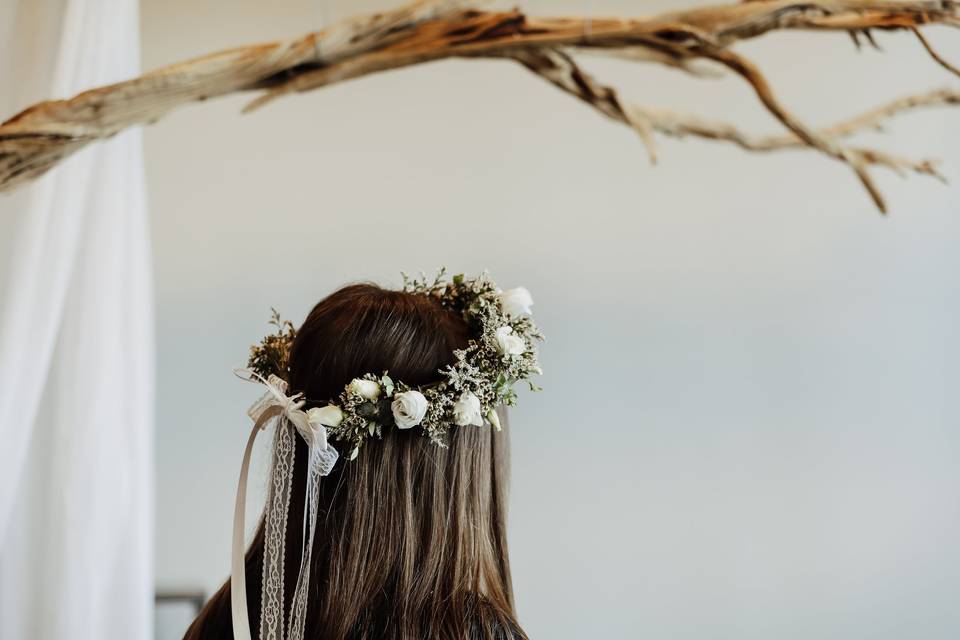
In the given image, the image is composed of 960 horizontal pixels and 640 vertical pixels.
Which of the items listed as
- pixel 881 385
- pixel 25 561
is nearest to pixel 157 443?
pixel 25 561

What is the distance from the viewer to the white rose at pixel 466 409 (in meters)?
1.03

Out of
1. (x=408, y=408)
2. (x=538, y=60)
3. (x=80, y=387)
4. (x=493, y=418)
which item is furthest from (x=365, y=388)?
(x=538, y=60)

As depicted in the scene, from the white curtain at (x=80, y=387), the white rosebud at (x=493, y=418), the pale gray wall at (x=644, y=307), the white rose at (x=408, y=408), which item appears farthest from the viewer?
the pale gray wall at (x=644, y=307)

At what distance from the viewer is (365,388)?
0.98m

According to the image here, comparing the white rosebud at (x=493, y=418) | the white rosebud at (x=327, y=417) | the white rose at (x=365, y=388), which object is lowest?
the white rosebud at (x=327, y=417)

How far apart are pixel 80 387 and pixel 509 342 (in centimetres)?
84

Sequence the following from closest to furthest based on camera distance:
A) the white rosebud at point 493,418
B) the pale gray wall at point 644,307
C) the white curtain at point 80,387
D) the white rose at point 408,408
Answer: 1. the white rose at point 408,408
2. the white rosebud at point 493,418
3. the white curtain at point 80,387
4. the pale gray wall at point 644,307

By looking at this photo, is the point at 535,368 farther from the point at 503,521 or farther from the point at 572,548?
the point at 572,548

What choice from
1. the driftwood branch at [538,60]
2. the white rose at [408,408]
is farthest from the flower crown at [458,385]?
the driftwood branch at [538,60]

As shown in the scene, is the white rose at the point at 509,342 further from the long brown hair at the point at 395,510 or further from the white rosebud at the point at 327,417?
the white rosebud at the point at 327,417

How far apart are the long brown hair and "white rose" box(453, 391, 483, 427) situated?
46 millimetres

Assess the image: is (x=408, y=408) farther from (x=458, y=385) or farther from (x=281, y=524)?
(x=281, y=524)

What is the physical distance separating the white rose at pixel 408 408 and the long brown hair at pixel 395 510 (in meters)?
0.05

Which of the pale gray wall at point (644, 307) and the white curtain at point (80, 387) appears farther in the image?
the pale gray wall at point (644, 307)
